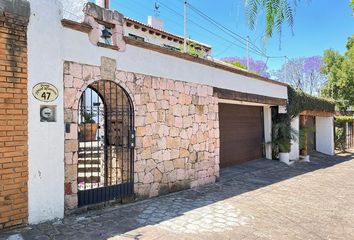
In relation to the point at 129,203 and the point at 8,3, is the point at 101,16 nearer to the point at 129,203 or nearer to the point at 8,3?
the point at 8,3

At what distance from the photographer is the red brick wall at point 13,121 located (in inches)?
188

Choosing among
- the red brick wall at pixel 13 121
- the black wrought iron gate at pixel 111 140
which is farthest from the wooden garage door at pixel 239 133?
the red brick wall at pixel 13 121

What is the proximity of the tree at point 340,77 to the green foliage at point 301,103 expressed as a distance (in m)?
6.60

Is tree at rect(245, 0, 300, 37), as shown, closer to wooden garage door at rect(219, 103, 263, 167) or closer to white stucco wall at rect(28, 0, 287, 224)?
white stucco wall at rect(28, 0, 287, 224)

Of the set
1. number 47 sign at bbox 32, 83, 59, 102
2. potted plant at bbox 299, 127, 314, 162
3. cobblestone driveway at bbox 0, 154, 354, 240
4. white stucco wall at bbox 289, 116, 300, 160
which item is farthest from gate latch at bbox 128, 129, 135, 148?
potted plant at bbox 299, 127, 314, 162

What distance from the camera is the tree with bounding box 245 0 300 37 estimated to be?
90.7 inches

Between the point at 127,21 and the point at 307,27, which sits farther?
the point at 127,21

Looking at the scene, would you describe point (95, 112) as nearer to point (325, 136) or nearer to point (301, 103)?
point (301, 103)

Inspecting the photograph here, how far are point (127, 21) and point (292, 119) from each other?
950 centimetres

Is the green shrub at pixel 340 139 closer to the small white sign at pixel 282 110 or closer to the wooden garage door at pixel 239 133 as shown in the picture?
the small white sign at pixel 282 110

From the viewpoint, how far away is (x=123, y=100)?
7016 millimetres

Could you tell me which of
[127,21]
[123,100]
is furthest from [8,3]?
[127,21]

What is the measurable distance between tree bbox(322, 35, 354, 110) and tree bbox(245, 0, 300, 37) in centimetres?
2307

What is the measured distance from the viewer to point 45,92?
5.25m
